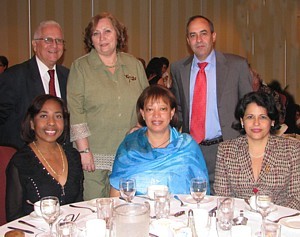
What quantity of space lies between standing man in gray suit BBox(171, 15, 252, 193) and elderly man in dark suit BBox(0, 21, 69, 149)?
108cm

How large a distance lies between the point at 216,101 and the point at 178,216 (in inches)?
62.9

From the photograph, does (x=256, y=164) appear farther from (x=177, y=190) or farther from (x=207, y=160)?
(x=207, y=160)

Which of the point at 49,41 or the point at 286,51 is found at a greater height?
the point at 286,51

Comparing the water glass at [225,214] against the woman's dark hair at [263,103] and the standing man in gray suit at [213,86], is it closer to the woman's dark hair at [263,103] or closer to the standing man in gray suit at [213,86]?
the woman's dark hair at [263,103]

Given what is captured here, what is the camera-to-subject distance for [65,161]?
Result: 2898 millimetres

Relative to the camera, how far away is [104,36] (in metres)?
3.35

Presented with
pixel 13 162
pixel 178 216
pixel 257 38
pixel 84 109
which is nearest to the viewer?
pixel 178 216

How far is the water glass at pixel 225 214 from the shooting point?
6.18 feet

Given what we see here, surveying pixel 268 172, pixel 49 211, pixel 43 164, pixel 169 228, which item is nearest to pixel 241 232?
pixel 169 228

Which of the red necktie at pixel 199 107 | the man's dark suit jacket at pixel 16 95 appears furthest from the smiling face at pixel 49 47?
the red necktie at pixel 199 107

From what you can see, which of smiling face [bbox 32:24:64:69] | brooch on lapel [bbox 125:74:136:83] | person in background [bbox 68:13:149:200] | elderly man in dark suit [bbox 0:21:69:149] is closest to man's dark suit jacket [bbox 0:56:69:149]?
elderly man in dark suit [bbox 0:21:69:149]

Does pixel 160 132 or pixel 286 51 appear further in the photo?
pixel 286 51

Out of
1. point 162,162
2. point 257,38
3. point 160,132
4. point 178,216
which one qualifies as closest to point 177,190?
point 162,162

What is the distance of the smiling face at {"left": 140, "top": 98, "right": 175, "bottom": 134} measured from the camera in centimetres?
296
